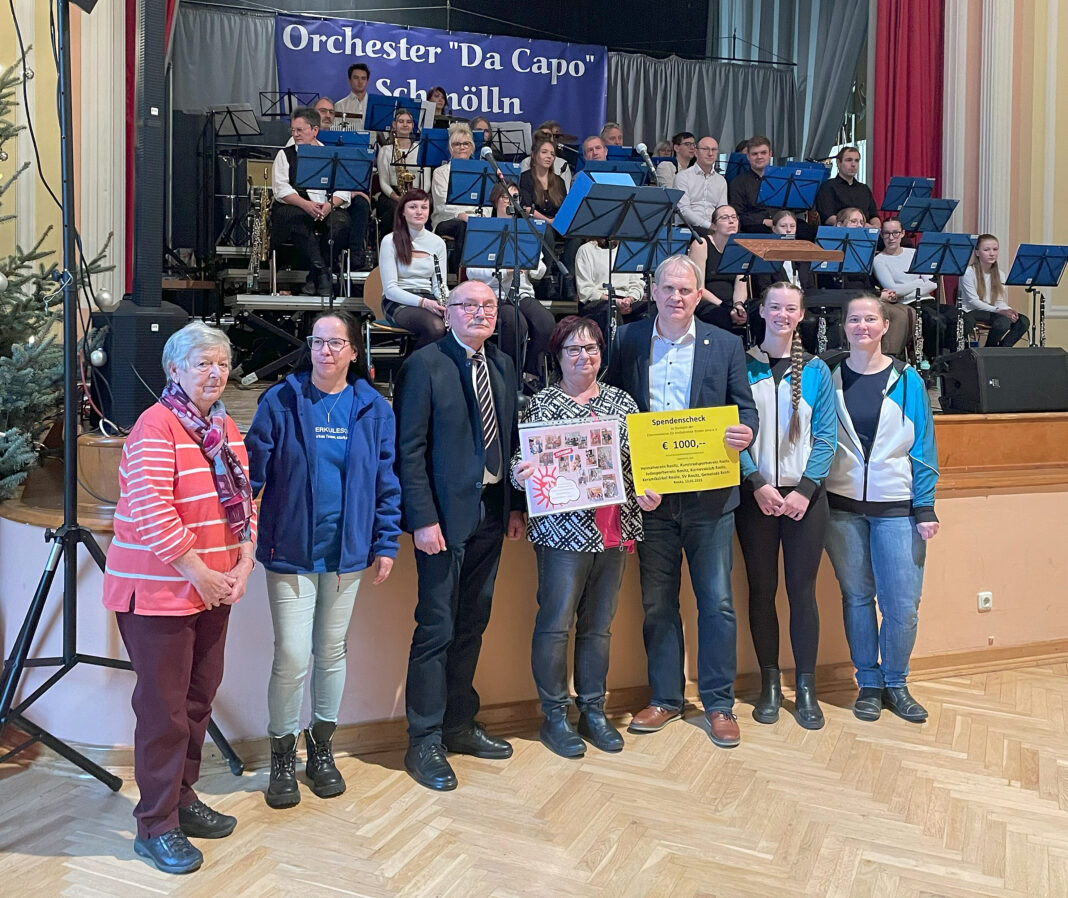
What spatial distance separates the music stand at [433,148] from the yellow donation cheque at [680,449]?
4058mm

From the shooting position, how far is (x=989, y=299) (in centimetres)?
737

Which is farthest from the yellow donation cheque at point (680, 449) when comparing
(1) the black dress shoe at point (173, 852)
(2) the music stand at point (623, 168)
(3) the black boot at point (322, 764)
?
(2) the music stand at point (623, 168)

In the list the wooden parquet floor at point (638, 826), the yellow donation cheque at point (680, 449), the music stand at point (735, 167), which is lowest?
the wooden parquet floor at point (638, 826)

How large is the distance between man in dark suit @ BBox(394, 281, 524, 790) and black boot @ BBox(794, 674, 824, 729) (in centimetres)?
126

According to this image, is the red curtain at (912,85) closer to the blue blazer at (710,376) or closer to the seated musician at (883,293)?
the seated musician at (883,293)

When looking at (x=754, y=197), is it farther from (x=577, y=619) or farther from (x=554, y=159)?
(x=577, y=619)

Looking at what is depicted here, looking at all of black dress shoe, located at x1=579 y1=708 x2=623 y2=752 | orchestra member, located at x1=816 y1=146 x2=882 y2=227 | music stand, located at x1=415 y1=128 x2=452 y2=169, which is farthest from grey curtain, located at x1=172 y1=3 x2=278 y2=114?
black dress shoe, located at x1=579 y1=708 x2=623 y2=752

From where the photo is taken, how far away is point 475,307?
3201 mm

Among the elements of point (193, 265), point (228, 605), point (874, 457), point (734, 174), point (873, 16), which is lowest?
point (228, 605)

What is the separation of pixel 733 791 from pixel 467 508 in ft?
3.87

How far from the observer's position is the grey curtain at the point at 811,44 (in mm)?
10406

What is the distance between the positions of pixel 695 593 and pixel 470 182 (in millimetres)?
3186

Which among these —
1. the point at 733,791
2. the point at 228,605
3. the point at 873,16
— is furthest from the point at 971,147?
the point at 228,605

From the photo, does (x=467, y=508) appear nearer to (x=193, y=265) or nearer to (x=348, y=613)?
(x=348, y=613)
